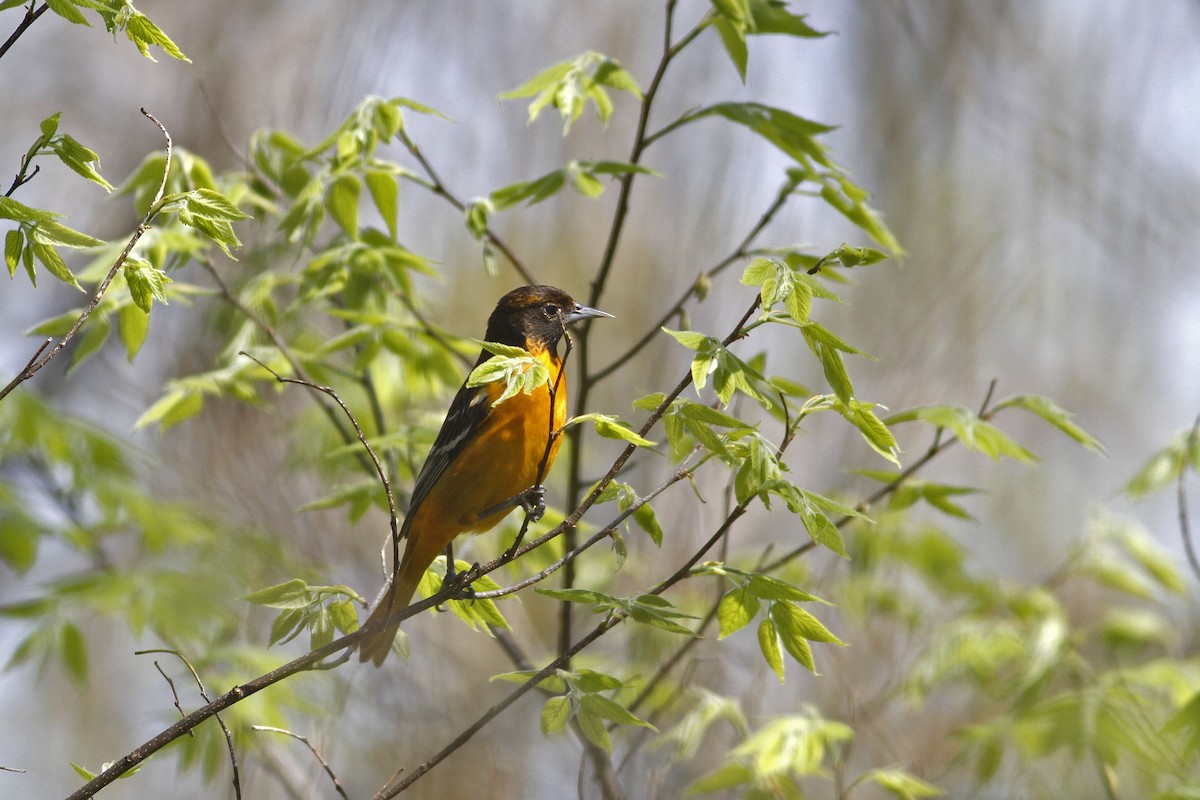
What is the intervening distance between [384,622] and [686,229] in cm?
512

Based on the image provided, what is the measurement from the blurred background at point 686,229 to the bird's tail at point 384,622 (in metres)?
0.98

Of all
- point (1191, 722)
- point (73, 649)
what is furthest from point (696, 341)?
point (73, 649)

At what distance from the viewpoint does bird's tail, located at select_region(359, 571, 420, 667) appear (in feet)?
7.31

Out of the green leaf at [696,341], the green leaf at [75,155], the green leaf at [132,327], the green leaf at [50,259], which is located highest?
the green leaf at [75,155]

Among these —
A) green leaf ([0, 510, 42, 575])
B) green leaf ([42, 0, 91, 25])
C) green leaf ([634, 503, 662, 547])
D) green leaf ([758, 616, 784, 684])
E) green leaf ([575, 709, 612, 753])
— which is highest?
green leaf ([42, 0, 91, 25])

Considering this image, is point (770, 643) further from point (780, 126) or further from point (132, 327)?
point (132, 327)

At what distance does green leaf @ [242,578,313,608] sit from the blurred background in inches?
70.5

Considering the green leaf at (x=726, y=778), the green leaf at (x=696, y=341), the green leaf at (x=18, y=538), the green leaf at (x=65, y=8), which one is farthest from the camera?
the green leaf at (x=18, y=538)

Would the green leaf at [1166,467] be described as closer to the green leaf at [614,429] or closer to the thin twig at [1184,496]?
the thin twig at [1184,496]

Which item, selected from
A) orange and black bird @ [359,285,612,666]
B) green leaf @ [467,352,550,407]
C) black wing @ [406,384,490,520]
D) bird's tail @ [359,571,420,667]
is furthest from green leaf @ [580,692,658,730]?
black wing @ [406,384,490,520]

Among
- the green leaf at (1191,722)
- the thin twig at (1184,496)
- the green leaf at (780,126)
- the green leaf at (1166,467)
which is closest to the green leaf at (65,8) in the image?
the green leaf at (780,126)

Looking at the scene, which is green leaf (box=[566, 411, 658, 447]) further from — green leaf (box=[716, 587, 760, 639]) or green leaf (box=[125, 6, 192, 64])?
green leaf (box=[125, 6, 192, 64])

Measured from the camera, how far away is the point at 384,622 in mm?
2150

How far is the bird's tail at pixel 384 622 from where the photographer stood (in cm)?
223
